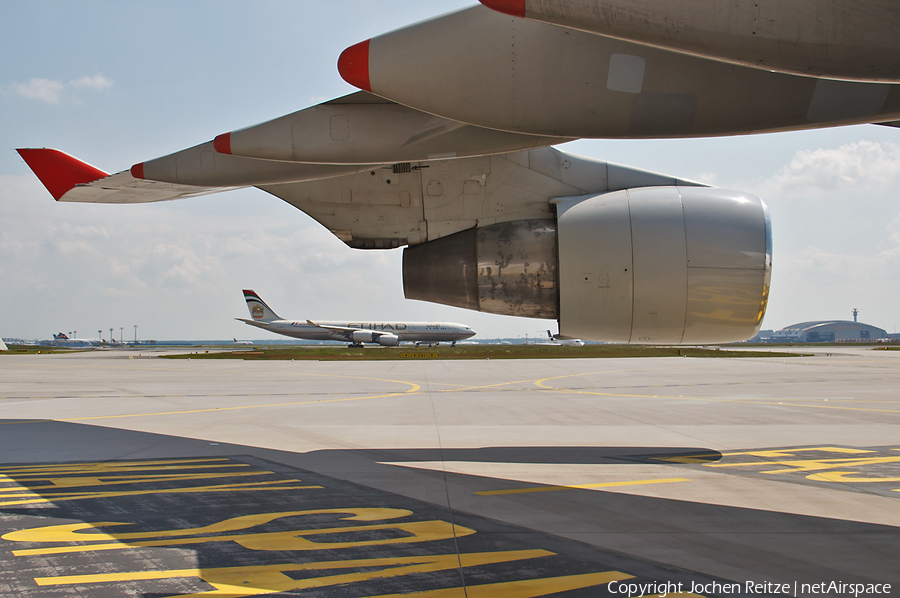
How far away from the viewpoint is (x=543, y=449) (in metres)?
7.85

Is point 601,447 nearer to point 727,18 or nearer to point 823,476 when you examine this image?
point 823,476

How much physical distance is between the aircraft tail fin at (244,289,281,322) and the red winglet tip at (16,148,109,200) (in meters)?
63.3

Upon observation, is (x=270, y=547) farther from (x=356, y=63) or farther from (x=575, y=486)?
(x=356, y=63)

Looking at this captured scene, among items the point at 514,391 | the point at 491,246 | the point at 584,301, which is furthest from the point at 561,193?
the point at 514,391

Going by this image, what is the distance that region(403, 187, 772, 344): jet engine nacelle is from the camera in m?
6.51

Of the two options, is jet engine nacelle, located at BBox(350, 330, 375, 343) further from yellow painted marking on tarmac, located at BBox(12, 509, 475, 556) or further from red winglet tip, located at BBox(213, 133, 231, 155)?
yellow painted marking on tarmac, located at BBox(12, 509, 475, 556)

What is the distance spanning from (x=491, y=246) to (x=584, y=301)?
5.19 ft

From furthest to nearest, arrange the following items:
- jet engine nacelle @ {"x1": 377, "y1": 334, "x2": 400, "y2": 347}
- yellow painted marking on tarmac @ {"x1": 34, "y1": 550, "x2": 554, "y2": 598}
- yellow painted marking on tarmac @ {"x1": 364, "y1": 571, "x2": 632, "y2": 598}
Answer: jet engine nacelle @ {"x1": 377, "y1": 334, "x2": 400, "y2": 347}, yellow painted marking on tarmac @ {"x1": 34, "y1": 550, "x2": 554, "y2": 598}, yellow painted marking on tarmac @ {"x1": 364, "y1": 571, "x2": 632, "y2": 598}

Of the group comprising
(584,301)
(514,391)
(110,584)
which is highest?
(584,301)

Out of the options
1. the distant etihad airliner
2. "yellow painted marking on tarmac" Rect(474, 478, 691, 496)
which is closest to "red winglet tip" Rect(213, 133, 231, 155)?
"yellow painted marking on tarmac" Rect(474, 478, 691, 496)

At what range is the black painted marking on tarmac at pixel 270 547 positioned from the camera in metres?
3.17

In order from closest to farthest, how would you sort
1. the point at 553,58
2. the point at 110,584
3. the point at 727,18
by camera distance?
1. the point at 727,18
2. the point at 110,584
3. the point at 553,58

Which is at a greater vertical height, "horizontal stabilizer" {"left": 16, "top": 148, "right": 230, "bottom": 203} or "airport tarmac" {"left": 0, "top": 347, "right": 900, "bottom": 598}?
"horizontal stabilizer" {"left": 16, "top": 148, "right": 230, "bottom": 203}

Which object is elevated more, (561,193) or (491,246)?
(561,193)
